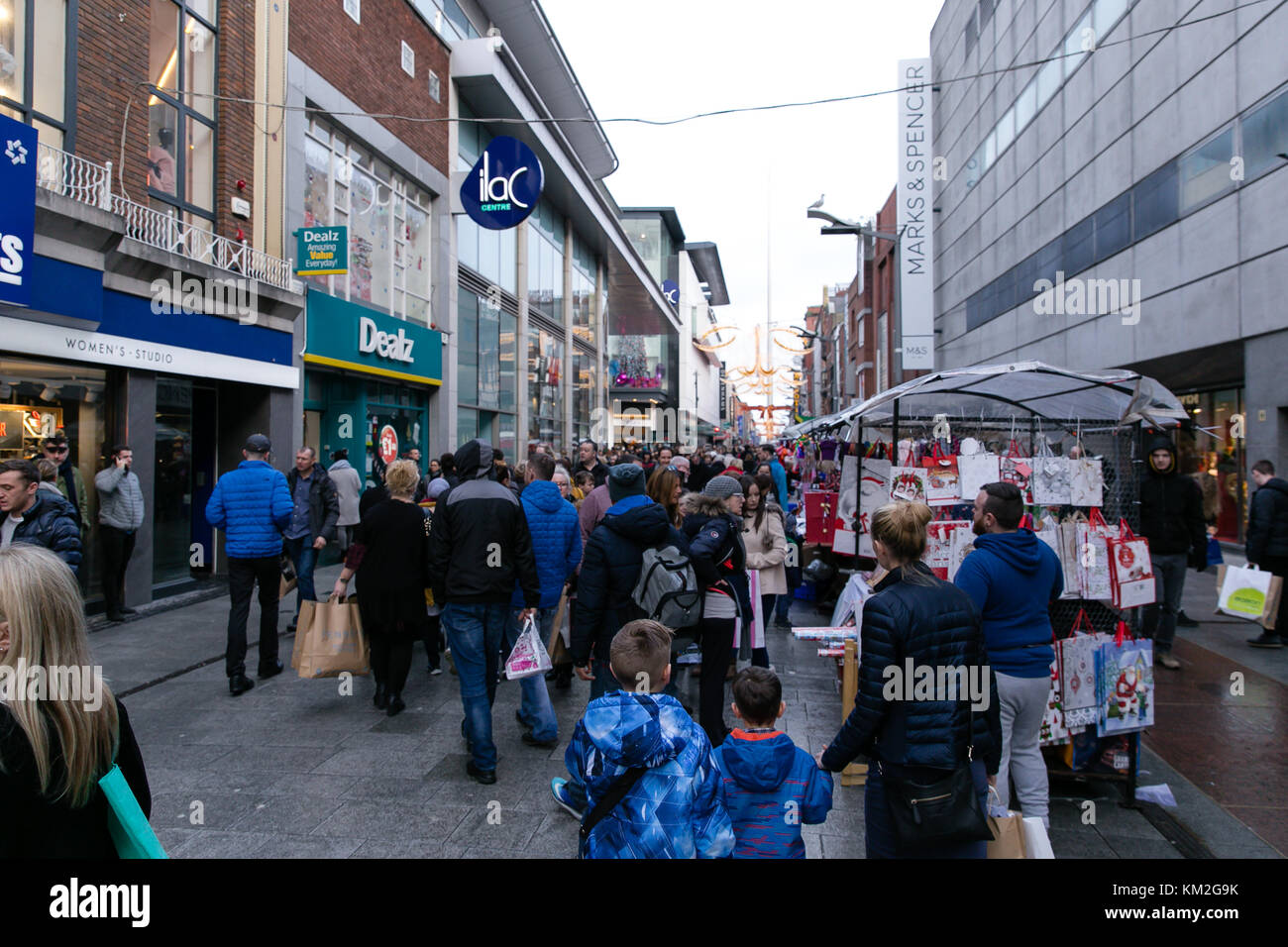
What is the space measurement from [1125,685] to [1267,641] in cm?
520

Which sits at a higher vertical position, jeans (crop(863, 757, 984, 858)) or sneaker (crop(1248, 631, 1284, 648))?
jeans (crop(863, 757, 984, 858))

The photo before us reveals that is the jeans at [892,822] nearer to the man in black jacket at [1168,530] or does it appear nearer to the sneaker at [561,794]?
the sneaker at [561,794]

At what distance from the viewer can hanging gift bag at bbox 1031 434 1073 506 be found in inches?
201

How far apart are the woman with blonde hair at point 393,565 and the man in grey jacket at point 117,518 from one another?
15.4 feet

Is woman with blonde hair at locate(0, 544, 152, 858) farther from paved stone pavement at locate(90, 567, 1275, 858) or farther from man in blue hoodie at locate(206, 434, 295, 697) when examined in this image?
man in blue hoodie at locate(206, 434, 295, 697)

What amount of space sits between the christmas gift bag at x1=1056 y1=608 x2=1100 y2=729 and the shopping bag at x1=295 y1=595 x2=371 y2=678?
4615 millimetres

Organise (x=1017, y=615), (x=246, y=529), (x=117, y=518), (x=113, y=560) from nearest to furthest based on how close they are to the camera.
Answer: (x=1017, y=615) → (x=246, y=529) → (x=117, y=518) → (x=113, y=560)

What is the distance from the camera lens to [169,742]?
17.5ft

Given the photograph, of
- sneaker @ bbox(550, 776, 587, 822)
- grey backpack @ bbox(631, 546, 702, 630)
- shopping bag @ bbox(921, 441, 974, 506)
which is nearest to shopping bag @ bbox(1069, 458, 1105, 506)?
shopping bag @ bbox(921, 441, 974, 506)

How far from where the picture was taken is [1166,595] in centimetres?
738

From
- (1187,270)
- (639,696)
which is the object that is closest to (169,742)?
(639,696)

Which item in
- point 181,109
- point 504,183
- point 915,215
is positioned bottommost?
point 181,109

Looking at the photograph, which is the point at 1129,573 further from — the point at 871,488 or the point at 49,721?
the point at 49,721

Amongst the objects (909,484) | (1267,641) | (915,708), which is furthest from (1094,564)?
(1267,641)
